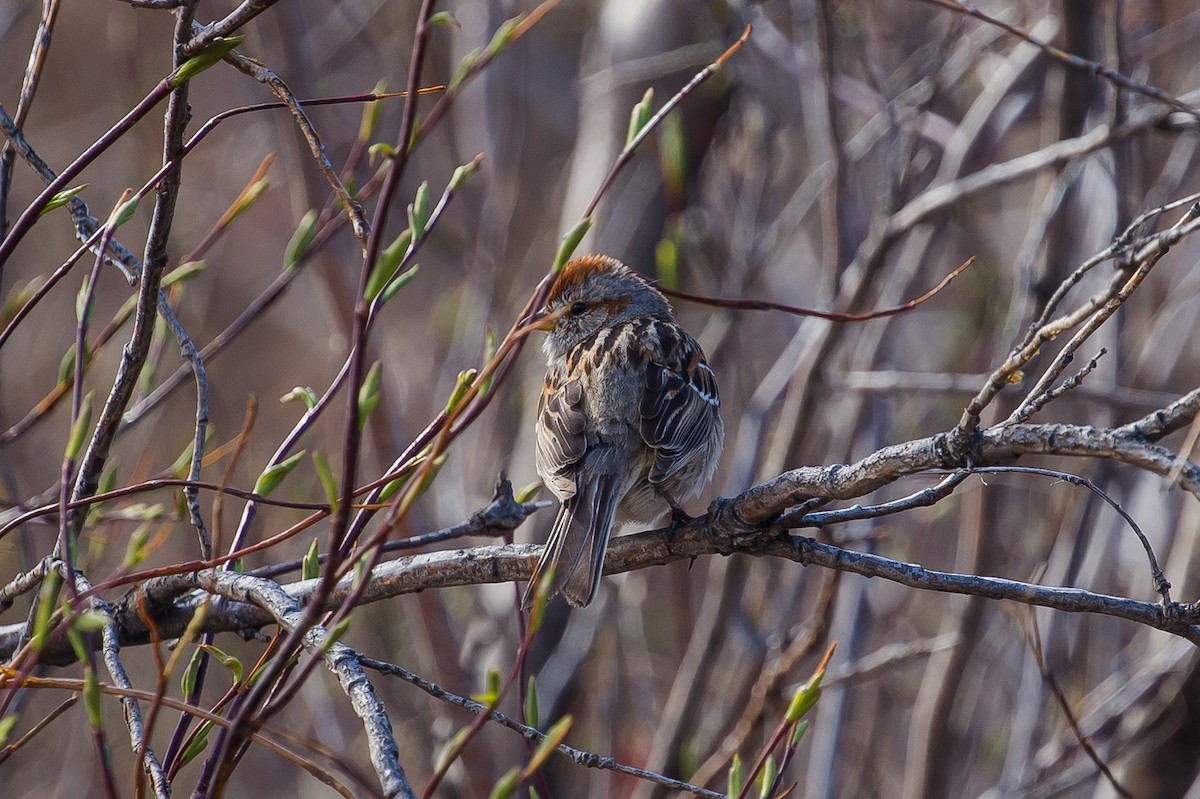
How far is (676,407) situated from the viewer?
141 inches

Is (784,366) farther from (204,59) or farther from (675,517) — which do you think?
(204,59)

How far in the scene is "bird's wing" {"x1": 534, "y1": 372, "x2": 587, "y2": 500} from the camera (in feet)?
11.0

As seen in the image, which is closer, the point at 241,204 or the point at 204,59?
the point at 204,59

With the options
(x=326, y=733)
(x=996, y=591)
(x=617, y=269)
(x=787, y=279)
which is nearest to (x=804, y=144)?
(x=787, y=279)

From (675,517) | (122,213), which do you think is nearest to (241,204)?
(122,213)

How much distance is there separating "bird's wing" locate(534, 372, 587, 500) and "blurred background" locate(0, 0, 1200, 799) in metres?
0.77

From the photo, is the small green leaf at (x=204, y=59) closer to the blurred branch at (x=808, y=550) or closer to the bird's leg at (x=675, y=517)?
the blurred branch at (x=808, y=550)

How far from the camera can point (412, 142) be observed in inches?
59.6

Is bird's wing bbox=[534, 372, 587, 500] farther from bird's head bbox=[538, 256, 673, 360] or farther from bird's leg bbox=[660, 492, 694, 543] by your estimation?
bird's head bbox=[538, 256, 673, 360]

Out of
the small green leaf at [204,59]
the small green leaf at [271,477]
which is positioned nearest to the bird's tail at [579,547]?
the small green leaf at [271,477]

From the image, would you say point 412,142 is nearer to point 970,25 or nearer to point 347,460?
point 347,460

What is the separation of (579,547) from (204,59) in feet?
5.17

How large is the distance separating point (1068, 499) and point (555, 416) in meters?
2.38

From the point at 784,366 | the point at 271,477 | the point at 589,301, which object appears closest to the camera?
the point at 271,477
